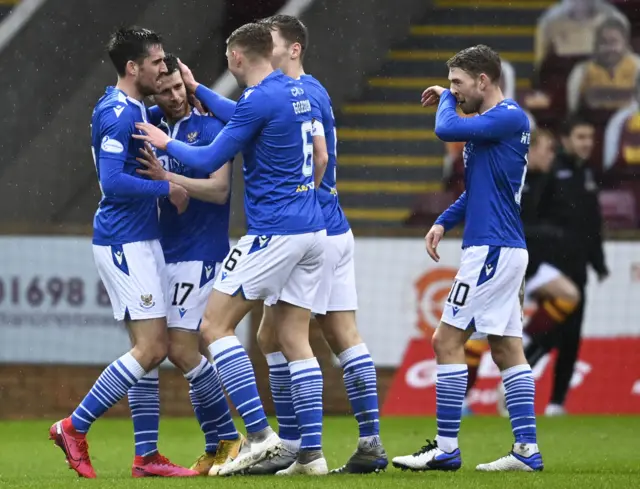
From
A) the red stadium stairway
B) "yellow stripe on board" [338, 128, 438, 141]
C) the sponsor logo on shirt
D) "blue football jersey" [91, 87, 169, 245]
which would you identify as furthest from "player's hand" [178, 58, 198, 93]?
"yellow stripe on board" [338, 128, 438, 141]

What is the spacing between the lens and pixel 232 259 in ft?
20.4

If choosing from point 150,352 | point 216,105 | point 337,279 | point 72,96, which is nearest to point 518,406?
point 337,279

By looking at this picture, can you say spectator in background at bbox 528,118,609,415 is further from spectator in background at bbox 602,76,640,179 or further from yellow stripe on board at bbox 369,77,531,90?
yellow stripe on board at bbox 369,77,531,90

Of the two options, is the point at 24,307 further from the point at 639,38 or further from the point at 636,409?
the point at 639,38

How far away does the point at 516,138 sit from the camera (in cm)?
648

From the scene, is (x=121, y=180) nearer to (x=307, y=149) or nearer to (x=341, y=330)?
(x=307, y=149)

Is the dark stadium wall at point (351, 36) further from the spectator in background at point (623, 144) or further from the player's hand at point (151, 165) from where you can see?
the player's hand at point (151, 165)

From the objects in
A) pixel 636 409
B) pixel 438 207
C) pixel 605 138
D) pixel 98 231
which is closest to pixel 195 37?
pixel 438 207

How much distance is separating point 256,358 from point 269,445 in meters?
4.79

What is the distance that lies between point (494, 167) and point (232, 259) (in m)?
1.25

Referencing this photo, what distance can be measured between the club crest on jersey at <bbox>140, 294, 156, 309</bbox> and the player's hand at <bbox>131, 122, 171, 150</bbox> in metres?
0.68

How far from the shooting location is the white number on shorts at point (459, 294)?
6.46 meters

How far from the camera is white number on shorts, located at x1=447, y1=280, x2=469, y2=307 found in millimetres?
6457

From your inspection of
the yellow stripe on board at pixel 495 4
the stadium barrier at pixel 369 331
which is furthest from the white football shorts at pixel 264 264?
the yellow stripe on board at pixel 495 4
